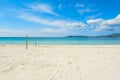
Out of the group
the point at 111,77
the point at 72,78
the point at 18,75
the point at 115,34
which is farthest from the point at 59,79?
the point at 115,34

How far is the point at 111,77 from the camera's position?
4508 mm

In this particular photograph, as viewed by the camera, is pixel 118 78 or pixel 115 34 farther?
pixel 115 34

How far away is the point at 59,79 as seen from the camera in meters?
4.19

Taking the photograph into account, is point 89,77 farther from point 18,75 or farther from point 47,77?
point 18,75

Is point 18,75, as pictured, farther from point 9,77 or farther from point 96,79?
point 96,79

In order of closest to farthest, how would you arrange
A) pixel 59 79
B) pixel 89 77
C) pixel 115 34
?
pixel 59 79 → pixel 89 77 → pixel 115 34

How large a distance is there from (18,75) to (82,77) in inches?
89.4

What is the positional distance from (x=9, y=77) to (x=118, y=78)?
146 inches

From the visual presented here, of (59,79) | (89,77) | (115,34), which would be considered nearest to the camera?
(59,79)

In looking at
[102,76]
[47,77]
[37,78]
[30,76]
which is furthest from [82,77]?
[30,76]

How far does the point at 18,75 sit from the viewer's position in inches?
182

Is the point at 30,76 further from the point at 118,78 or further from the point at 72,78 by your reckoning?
the point at 118,78

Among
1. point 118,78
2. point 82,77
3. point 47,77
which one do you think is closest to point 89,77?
point 82,77

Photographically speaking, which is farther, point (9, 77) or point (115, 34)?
point (115, 34)
